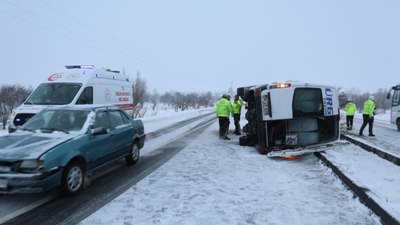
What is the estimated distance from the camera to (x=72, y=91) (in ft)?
37.4

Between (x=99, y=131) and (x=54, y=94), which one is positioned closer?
(x=99, y=131)

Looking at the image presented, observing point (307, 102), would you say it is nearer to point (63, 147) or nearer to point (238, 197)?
point (238, 197)

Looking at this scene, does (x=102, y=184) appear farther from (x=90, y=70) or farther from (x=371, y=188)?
(x=90, y=70)

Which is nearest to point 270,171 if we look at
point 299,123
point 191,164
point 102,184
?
point 191,164

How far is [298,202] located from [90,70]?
9507mm

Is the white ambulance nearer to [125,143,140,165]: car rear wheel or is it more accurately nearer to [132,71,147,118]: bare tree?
[125,143,140,165]: car rear wheel

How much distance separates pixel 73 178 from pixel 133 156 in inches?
105

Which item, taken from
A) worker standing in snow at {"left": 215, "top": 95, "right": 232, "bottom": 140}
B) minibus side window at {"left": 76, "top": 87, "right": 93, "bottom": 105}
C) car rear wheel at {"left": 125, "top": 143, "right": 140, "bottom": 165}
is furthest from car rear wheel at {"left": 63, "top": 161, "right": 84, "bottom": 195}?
worker standing in snow at {"left": 215, "top": 95, "right": 232, "bottom": 140}

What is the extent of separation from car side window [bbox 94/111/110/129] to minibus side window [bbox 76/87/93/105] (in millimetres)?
4436

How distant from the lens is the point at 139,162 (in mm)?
8758

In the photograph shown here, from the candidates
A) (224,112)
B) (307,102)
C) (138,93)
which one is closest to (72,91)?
(224,112)

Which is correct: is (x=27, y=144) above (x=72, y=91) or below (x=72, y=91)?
below

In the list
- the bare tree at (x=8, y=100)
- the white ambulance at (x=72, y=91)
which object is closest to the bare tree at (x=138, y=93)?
the bare tree at (x=8, y=100)

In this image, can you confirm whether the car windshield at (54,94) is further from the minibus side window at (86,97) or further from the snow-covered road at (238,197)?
the snow-covered road at (238,197)
